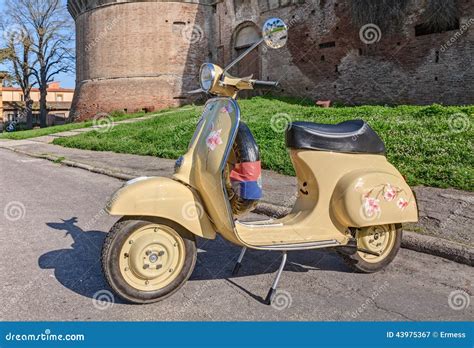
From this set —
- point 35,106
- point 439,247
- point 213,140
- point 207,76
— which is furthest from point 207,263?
point 35,106

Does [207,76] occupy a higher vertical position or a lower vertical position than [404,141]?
higher

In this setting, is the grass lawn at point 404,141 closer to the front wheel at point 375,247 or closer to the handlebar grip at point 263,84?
the front wheel at point 375,247

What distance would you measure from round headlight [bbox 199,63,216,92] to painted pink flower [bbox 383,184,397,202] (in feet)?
4.73

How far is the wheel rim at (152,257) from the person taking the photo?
8.70ft

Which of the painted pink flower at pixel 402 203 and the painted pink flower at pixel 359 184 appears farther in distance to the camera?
the painted pink flower at pixel 402 203

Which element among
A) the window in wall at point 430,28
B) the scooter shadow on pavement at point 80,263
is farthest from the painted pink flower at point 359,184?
the window in wall at point 430,28

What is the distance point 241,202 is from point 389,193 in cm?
108

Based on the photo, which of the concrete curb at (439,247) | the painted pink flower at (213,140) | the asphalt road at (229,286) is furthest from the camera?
the concrete curb at (439,247)

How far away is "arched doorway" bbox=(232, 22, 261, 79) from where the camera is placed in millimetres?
21125

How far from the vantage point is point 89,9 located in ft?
81.3

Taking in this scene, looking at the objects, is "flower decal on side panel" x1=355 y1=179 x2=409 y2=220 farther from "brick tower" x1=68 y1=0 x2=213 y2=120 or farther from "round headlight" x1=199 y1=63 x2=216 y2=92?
"brick tower" x1=68 y1=0 x2=213 y2=120

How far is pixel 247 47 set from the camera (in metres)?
22.0

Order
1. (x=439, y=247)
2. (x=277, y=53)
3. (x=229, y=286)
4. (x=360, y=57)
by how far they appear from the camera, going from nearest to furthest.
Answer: (x=229, y=286), (x=439, y=247), (x=360, y=57), (x=277, y=53)

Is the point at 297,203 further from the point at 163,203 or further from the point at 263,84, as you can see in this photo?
the point at 163,203
